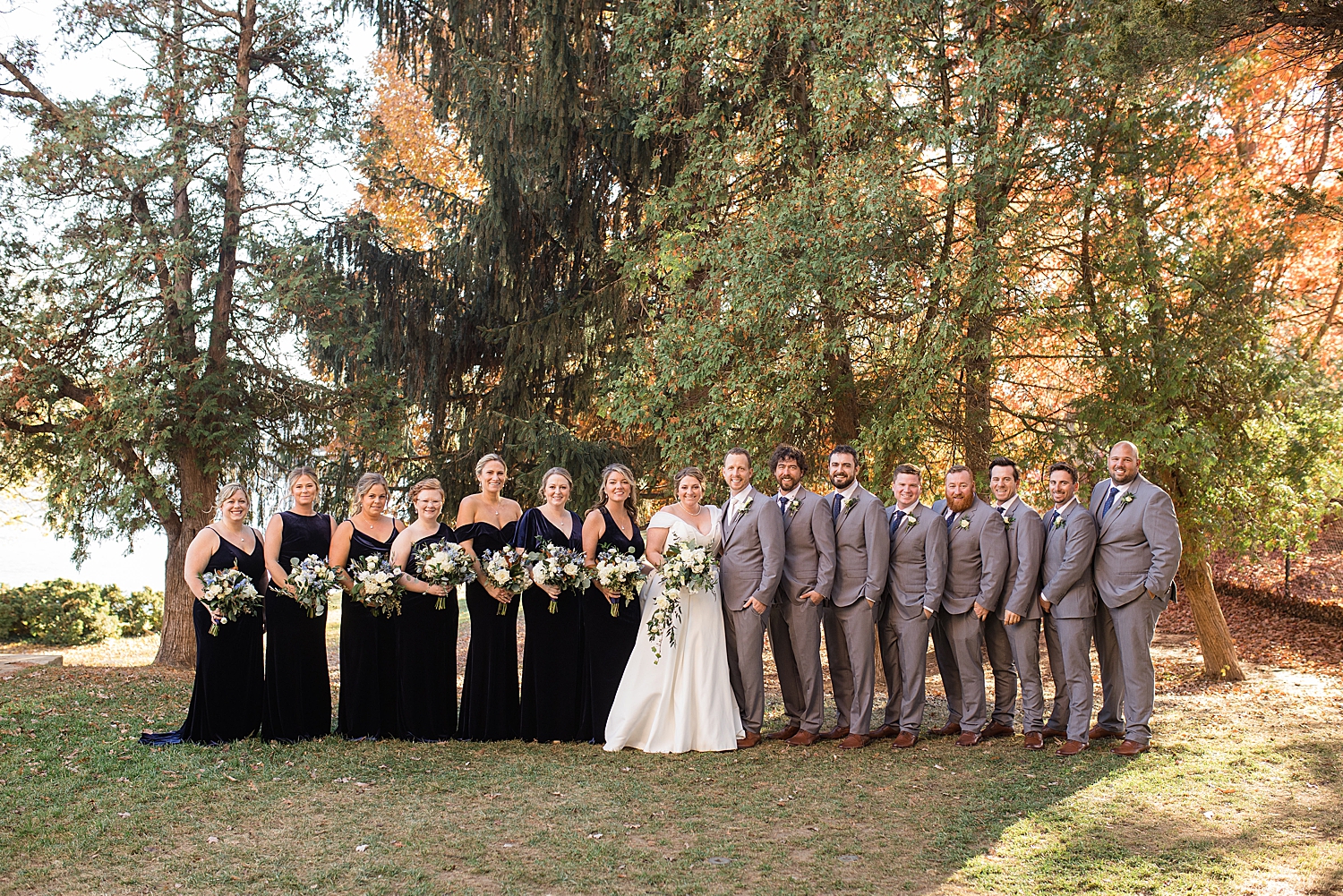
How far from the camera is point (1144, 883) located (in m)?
4.67

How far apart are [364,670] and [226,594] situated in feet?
3.62

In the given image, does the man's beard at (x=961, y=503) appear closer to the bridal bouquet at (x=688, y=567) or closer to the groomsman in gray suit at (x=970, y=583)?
the groomsman in gray suit at (x=970, y=583)

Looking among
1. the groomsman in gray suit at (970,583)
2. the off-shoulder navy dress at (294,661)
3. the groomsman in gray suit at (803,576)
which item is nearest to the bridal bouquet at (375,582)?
the off-shoulder navy dress at (294,661)

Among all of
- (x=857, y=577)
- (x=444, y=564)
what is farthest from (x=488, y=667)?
(x=857, y=577)

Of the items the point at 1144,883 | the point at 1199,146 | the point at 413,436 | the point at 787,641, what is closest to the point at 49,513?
the point at 413,436

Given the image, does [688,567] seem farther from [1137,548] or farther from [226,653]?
[226,653]

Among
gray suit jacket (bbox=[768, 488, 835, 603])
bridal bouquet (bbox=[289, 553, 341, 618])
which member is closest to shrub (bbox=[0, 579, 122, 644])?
bridal bouquet (bbox=[289, 553, 341, 618])

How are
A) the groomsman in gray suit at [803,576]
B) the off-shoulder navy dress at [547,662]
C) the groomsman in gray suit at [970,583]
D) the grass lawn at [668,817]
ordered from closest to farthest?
the grass lawn at [668,817]
the groomsman in gray suit at [970,583]
the groomsman in gray suit at [803,576]
the off-shoulder navy dress at [547,662]

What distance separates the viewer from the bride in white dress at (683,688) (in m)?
7.33

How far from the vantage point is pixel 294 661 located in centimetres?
759

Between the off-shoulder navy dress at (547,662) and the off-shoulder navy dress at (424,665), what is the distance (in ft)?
1.84

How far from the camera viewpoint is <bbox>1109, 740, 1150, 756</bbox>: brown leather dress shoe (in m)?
6.91

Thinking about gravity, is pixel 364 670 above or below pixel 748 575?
below

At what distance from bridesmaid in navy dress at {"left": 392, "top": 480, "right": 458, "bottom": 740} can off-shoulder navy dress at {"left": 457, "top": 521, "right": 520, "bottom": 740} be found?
0.14 meters
